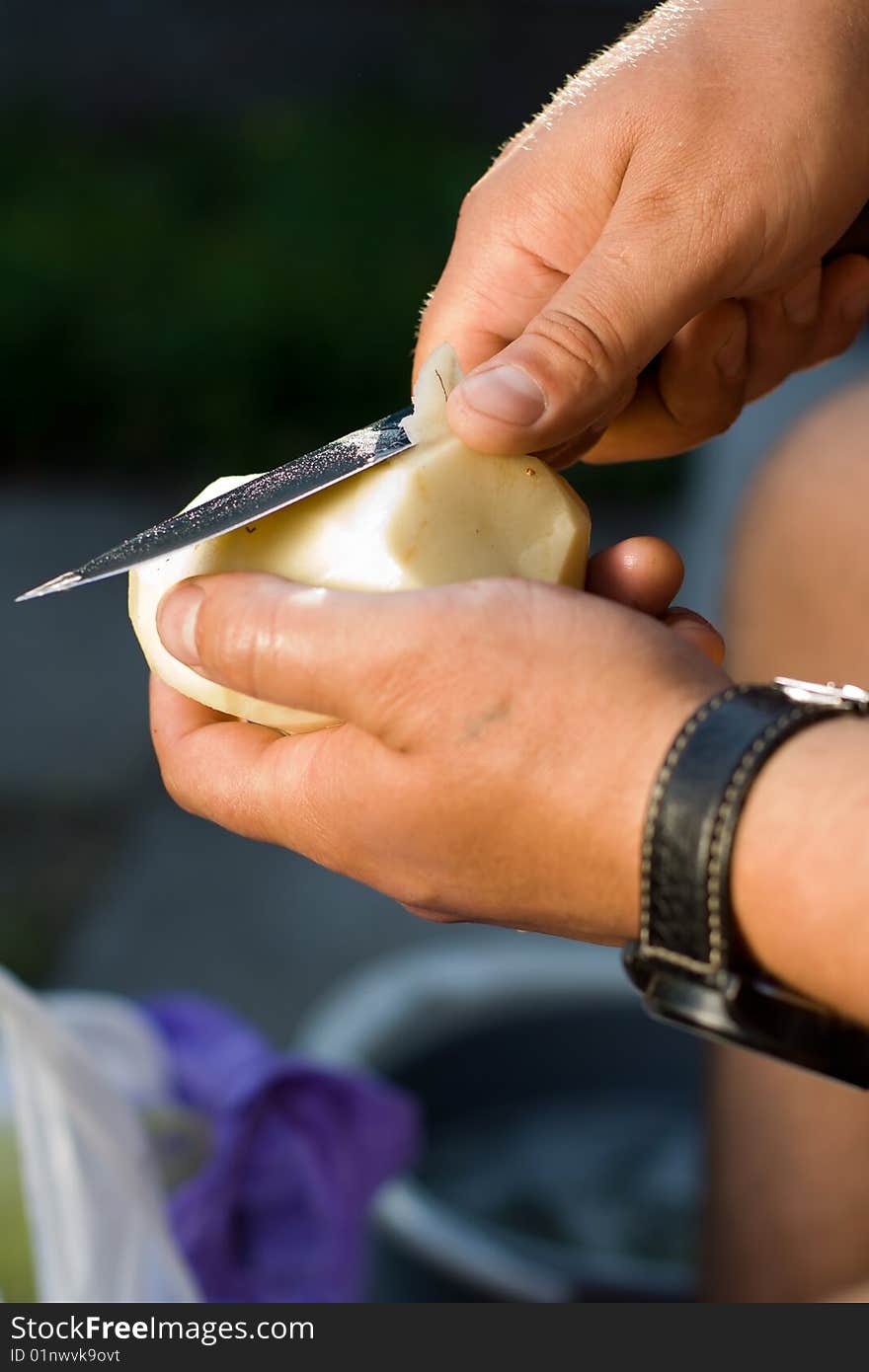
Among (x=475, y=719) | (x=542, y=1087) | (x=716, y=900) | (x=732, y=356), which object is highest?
(x=732, y=356)

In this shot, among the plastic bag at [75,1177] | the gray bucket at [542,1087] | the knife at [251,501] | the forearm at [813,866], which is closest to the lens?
A: the forearm at [813,866]

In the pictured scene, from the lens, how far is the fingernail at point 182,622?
1.08 m

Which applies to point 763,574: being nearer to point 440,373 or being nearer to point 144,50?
point 440,373

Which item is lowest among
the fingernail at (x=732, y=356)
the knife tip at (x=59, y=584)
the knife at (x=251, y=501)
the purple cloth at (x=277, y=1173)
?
the purple cloth at (x=277, y=1173)

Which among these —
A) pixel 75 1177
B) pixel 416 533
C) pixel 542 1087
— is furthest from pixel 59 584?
pixel 542 1087

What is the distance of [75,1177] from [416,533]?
27.1 inches

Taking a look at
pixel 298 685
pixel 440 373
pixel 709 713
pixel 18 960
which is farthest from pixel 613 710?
pixel 18 960

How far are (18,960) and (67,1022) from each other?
127 cm

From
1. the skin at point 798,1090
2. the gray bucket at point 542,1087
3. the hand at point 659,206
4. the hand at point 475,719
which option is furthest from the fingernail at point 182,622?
the gray bucket at point 542,1087

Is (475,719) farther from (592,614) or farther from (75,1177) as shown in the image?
(75,1177)

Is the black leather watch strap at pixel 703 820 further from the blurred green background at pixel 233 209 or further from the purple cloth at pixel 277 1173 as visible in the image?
the blurred green background at pixel 233 209

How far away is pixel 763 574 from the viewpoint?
6.52ft

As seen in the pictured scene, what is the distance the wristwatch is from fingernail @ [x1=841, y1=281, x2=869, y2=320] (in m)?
0.74

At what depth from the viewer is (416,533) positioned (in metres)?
1.11
